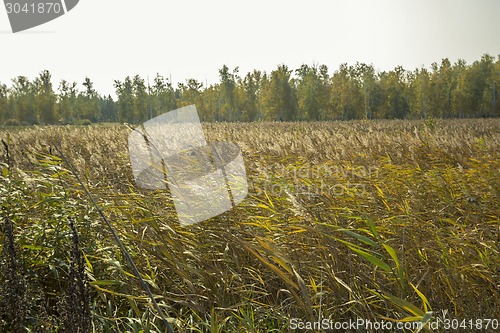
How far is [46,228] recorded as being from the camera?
85.1 inches

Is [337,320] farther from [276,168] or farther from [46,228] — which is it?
[276,168]

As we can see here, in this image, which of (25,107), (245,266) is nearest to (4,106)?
(25,107)

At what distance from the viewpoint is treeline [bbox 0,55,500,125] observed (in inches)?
1758

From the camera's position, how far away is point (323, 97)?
4691 cm

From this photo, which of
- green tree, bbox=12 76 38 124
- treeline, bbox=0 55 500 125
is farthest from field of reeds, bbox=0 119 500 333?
→ green tree, bbox=12 76 38 124

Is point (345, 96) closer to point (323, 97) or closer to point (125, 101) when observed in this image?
point (323, 97)

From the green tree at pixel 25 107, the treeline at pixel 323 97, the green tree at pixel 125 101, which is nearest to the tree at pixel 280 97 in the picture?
the treeline at pixel 323 97

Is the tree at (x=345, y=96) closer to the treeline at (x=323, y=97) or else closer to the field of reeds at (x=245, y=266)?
the treeline at (x=323, y=97)

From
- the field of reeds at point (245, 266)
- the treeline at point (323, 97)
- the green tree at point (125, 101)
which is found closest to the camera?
→ the field of reeds at point (245, 266)

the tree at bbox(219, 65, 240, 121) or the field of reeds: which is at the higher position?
the tree at bbox(219, 65, 240, 121)

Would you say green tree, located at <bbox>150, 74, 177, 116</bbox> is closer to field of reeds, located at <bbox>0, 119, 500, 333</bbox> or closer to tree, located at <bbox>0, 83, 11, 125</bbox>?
tree, located at <bbox>0, 83, 11, 125</bbox>

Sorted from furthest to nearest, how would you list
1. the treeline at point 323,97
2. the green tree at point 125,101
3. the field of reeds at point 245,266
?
the green tree at point 125,101 < the treeline at point 323,97 < the field of reeds at point 245,266

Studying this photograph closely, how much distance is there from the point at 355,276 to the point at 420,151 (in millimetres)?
3837

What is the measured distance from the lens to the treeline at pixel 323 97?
44.7 meters
